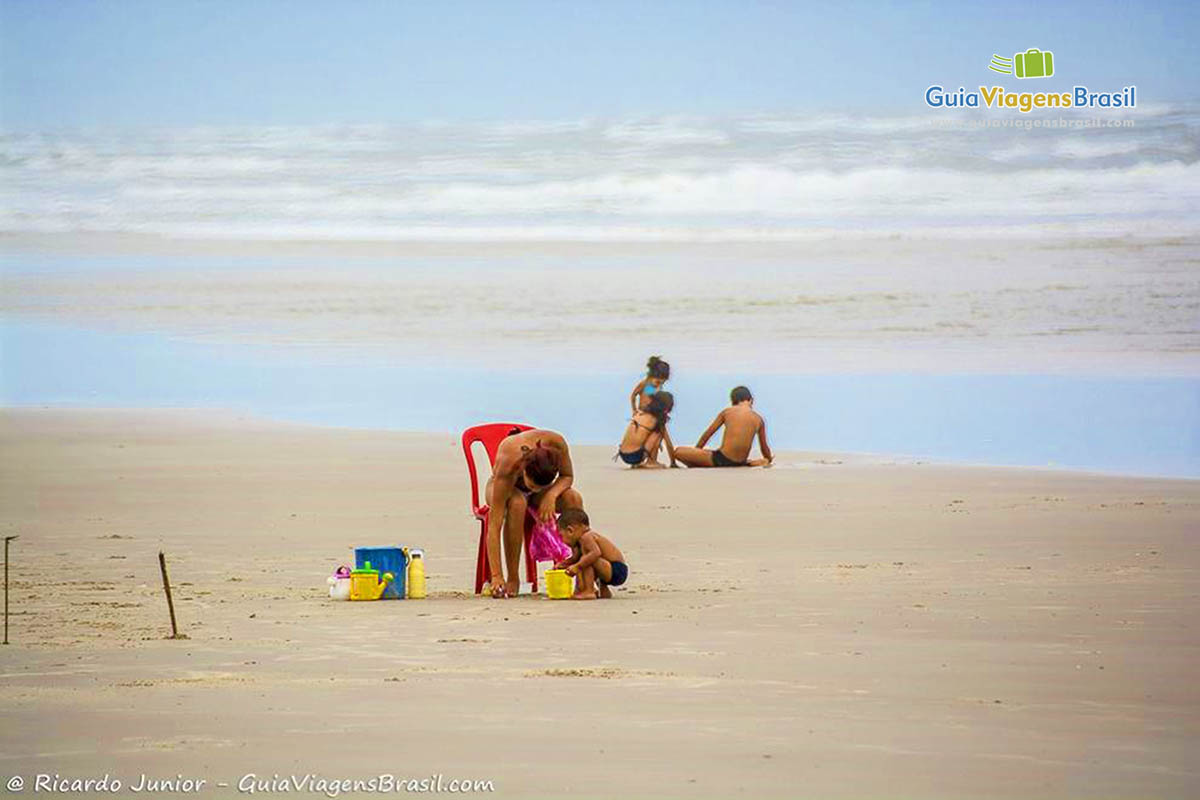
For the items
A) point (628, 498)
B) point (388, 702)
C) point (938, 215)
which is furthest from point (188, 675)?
point (938, 215)

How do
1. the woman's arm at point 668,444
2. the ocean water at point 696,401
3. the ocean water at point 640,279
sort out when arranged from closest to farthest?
1. the woman's arm at point 668,444
2. the ocean water at point 696,401
3. the ocean water at point 640,279

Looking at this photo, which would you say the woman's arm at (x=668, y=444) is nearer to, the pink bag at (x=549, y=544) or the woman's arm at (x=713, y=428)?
the woman's arm at (x=713, y=428)

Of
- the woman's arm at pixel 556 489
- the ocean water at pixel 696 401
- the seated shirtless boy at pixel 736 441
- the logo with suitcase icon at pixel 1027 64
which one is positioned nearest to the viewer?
the woman's arm at pixel 556 489

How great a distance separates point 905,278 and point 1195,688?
94.7 feet

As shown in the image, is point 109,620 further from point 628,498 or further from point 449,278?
point 449,278

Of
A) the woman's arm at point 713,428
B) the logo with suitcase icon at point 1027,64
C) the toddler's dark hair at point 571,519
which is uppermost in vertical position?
the logo with suitcase icon at point 1027,64

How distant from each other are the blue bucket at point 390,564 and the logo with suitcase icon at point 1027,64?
66201 millimetres

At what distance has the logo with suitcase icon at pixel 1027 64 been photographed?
246ft

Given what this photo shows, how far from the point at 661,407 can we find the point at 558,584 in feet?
25.6

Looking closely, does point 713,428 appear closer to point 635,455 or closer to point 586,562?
point 635,455

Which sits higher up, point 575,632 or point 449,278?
point 449,278

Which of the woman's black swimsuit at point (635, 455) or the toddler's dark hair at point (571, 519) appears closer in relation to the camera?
the toddler's dark hair at point (571, 519)

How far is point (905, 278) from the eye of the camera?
36812 mm

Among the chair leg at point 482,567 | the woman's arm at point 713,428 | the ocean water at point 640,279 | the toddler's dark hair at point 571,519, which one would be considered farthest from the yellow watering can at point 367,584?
the ocean water at point 640,279
